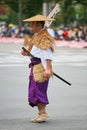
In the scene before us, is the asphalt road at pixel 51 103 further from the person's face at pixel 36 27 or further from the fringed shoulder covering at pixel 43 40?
the person's face at pixel 36 27

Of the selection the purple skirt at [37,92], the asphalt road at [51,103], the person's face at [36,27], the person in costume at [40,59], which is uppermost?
the person's face at [36,27]

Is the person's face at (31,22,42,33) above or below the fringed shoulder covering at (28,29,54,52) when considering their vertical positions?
above

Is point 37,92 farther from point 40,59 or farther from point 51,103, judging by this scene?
point 51,103

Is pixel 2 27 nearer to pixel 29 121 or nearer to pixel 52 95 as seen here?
pixel 52 95

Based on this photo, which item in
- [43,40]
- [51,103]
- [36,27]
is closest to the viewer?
[43,40]

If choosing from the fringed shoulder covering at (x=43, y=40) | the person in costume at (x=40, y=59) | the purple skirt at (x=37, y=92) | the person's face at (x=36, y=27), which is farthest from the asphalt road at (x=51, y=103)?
the person's face at (x=36, y=27)

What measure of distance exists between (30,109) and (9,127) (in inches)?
82.0

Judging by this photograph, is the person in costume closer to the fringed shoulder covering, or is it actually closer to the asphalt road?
the fringed shoulder covering

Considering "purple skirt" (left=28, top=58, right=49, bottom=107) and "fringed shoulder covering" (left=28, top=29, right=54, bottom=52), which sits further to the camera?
"purple skirt" (left=28, top=58, right=49, bottom=107)

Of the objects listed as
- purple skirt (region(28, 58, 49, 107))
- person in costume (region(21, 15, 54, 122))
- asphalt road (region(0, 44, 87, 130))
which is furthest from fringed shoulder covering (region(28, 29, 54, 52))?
asphalt road (region(0, 44, 87, 130))

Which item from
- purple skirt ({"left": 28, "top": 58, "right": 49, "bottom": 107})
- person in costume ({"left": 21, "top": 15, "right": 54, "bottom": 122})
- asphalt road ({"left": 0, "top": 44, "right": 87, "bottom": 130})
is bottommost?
asphalt road ({"left": 0, "top": 44, "right": 87, "bottom": 130})

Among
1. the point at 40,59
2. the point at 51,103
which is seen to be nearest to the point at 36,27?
the point at 40,59

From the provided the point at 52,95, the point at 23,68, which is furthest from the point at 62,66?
the point at 52,95

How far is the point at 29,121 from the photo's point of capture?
998 centimetres
